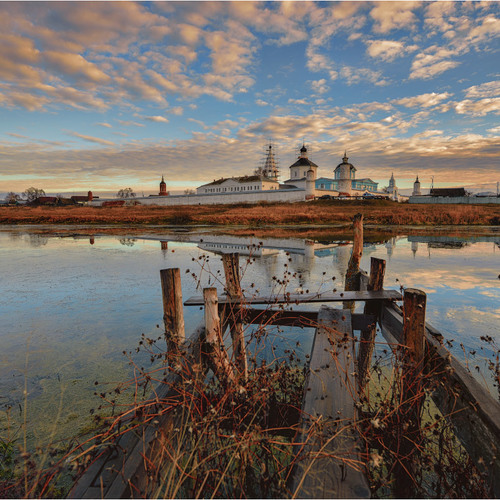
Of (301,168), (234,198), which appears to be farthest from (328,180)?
(234,198)

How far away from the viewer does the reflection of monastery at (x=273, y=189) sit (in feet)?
234

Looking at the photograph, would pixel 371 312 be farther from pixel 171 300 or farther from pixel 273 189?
pixel 273 189

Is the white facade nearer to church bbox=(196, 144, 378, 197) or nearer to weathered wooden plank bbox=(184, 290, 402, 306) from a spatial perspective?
church bbox=(196, 144, 378, 197)

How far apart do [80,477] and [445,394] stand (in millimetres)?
3345

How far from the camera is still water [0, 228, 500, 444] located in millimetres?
4801

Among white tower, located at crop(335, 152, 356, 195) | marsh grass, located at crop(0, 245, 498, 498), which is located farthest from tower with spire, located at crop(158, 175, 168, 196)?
marsh grass, located at crop(0, 245, 498, 498)

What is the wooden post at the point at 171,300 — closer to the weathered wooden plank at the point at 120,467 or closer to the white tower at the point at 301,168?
the weathered wooden plank at the point at 120,467

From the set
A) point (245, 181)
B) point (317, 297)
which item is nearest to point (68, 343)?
point (317, 297)

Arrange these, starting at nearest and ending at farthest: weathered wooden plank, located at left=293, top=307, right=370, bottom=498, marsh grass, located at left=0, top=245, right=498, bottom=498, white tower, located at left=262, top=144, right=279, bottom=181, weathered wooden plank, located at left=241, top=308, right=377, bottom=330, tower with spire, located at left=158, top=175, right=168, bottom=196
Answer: weathered wooden plank, located at left=293, top=307, right=370, bottom=498
marsh grass, located at left=0, top=245, right=498, bottom=498
weathered wooden plank, located at left=241, top=308, right=377, bottom=330
tower with spire, located at left=158, top=175, right=168, bottom=196
white tower, located at left=262, top=144, right=279, bottom=181

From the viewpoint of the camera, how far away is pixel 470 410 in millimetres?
2670

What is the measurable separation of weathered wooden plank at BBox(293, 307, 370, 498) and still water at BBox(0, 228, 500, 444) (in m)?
1.98

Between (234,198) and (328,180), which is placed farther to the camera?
(328,180)

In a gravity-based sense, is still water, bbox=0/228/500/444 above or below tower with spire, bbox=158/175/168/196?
below

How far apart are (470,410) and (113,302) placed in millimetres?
8219
